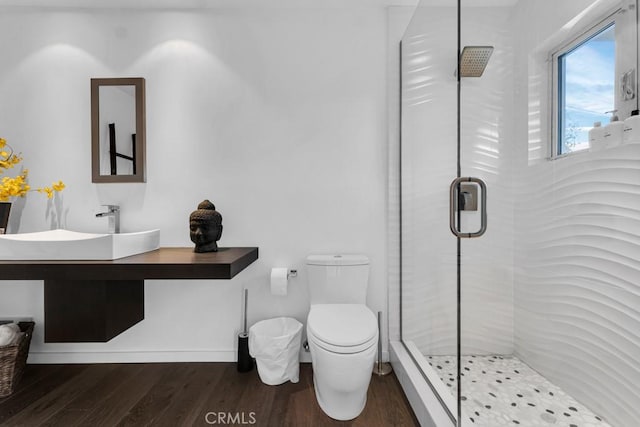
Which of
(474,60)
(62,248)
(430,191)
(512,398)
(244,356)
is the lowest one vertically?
(244,356)

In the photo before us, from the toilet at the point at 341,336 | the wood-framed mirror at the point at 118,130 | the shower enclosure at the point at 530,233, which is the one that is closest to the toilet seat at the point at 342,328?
the toilet at the point at 341,336

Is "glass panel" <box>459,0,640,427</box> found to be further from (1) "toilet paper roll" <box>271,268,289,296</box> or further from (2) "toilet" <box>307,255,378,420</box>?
(1) "toilet paper roll" <box>271,268,289,296</box>

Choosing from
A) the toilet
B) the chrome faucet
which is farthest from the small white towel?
the toilet

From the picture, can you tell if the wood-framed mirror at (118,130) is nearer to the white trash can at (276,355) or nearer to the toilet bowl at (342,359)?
the white trash can at (276,355)

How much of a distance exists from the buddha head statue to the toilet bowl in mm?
716

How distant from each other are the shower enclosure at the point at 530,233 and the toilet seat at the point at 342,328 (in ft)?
1.16

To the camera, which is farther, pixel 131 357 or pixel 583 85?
pixel 131 357

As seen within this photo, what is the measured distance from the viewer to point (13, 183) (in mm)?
1951

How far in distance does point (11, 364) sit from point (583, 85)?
2813mm

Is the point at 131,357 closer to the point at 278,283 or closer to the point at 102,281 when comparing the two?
the point at 102,281

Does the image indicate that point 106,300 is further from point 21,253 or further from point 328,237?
point 328,237

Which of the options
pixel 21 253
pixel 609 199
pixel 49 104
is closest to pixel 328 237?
pixel 609 199

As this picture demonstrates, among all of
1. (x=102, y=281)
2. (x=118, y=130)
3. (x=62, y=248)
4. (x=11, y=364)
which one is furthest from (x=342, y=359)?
(x=118, y=130)

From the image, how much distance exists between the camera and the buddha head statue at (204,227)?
180 centimetres
